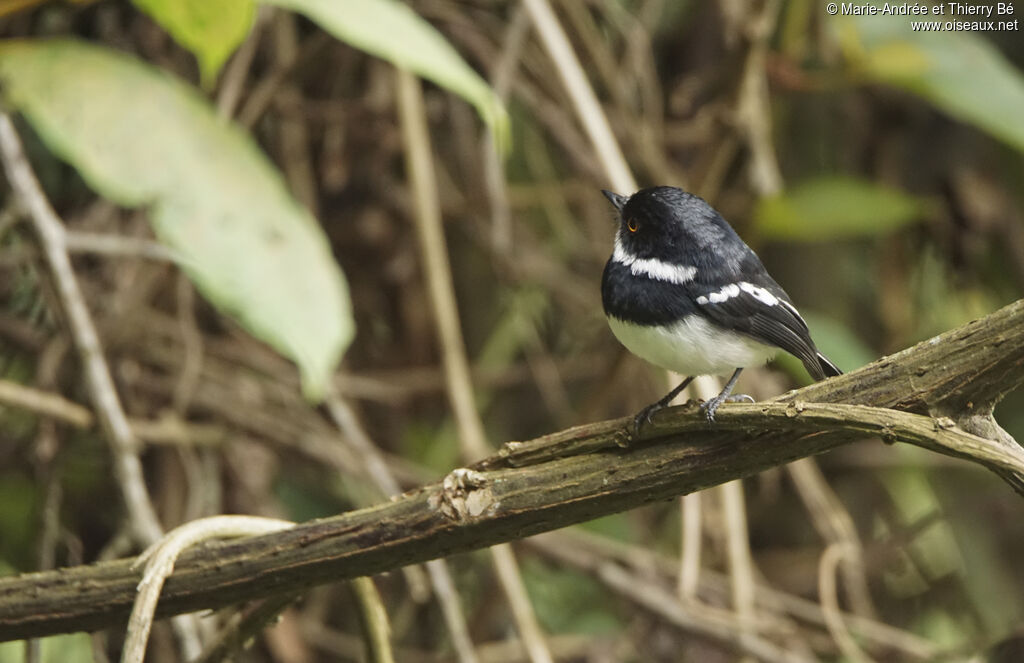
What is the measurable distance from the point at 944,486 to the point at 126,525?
2.92 meters

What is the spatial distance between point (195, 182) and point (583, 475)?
113 cm

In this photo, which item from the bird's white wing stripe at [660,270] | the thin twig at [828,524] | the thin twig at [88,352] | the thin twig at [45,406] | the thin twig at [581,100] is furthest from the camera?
the thin twig at [828,524]

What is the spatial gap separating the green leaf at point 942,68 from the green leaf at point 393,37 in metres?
1.35

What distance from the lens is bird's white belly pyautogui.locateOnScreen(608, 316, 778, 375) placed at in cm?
193

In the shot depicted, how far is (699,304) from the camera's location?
77.6 inches

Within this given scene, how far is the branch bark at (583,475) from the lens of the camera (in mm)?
1201

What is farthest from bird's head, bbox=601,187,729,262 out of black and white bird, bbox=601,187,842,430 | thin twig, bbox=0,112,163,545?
thin twig, bbox=0,112,163,545

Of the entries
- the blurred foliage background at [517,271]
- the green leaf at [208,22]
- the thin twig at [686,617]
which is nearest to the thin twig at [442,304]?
the blurred foliage background at [517,271]

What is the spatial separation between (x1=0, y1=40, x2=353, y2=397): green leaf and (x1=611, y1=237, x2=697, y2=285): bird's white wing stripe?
57cm

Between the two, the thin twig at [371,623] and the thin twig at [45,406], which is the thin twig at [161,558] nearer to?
the thin twig at [371,623]

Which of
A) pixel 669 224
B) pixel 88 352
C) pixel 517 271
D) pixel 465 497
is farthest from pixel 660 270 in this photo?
pixel 517 271

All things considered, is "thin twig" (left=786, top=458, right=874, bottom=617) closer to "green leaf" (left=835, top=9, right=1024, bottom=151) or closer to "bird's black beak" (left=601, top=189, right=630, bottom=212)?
"bird's black beak" (left=601, top=189, right=630, bottom=212)

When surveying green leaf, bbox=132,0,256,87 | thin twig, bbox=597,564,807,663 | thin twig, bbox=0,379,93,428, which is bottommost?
thin twig, bbox=597,564,807,663

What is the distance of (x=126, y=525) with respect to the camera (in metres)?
2.27
